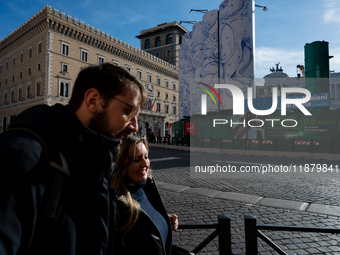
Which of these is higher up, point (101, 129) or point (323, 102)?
point (323, 102)

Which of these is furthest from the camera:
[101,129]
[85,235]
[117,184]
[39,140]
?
[117,184]

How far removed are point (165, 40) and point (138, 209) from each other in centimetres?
6479

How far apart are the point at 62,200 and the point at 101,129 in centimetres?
37

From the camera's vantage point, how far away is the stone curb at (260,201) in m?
4.79

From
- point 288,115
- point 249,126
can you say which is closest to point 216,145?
point 249,126

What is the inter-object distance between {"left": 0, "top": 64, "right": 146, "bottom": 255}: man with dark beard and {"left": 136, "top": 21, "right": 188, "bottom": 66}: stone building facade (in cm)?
6240

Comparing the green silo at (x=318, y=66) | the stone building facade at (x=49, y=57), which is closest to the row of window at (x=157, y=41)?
the stone building facade at (x=49, y=57)

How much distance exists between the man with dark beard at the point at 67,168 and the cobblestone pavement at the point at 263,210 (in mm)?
2615

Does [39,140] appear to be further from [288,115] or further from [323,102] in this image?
[323,102]

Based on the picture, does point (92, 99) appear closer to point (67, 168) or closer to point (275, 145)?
point (67, 168)

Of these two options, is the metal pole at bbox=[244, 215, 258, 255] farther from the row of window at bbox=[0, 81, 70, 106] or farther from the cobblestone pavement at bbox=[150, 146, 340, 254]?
the row of window at bbox=[0, 81, 70, 106]

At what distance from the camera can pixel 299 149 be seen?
15.1 metres

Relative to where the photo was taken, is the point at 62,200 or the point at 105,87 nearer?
the point at 62,200

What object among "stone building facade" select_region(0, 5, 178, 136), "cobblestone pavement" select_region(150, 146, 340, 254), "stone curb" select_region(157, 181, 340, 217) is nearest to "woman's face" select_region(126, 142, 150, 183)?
"cobblestone pavement" select_region(150, 146, 340, 254)
